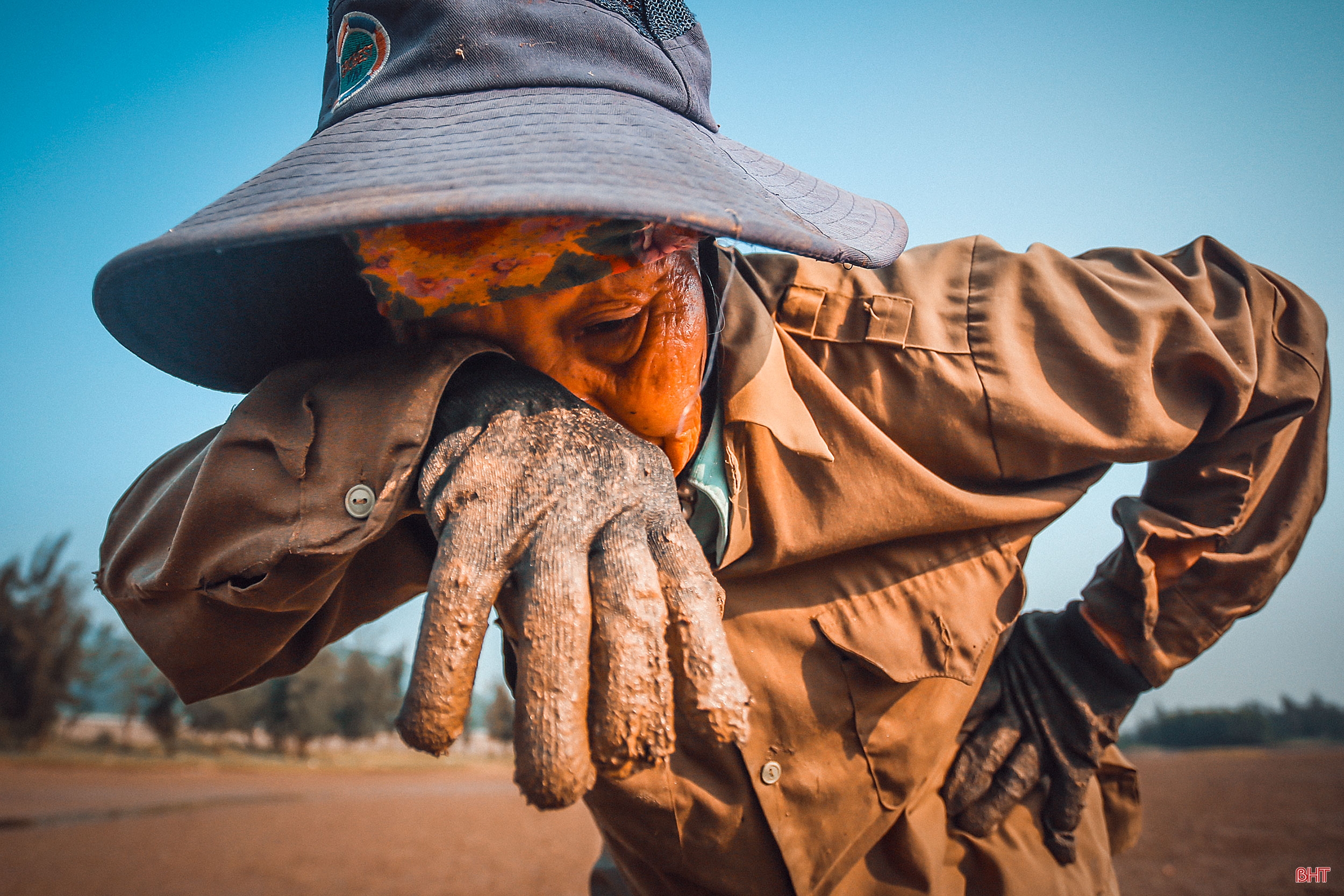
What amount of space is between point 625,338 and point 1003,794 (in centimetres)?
106

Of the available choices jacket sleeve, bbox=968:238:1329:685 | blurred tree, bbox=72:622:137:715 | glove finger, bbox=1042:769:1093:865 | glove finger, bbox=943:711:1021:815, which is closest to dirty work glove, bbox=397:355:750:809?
jacket sleeve, bbox=968:238:1329:685

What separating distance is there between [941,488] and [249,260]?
3.21 ft

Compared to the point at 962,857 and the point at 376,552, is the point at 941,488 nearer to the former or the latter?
the point at 962,857

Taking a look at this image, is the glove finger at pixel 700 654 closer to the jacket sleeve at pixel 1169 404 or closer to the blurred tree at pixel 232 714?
the jacket sleeve at pixel 1169 404

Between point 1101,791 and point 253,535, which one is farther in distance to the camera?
point 1101,791

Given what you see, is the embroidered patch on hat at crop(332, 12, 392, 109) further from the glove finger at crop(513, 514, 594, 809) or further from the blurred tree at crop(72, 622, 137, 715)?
the blurred tree at crop(72, 622, 137, 715)

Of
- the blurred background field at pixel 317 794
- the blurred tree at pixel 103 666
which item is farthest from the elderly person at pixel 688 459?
the blurred tree at pixel 103 666

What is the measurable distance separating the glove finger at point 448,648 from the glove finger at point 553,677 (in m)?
0.03

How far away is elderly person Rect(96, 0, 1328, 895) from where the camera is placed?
59 cm

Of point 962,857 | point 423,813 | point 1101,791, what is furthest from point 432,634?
point 423,813

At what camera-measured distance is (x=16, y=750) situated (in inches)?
360

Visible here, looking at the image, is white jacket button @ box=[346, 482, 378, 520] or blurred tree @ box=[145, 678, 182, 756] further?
blurred tree @ box=[145, 678, 182, 756]

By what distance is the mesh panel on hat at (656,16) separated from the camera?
2.90 ft

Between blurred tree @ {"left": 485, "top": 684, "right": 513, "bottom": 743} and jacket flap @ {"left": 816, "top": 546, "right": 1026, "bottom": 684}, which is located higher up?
jacket flap @ {"left": 816, "top": 546, "right": 1026, "bottom": 684}
